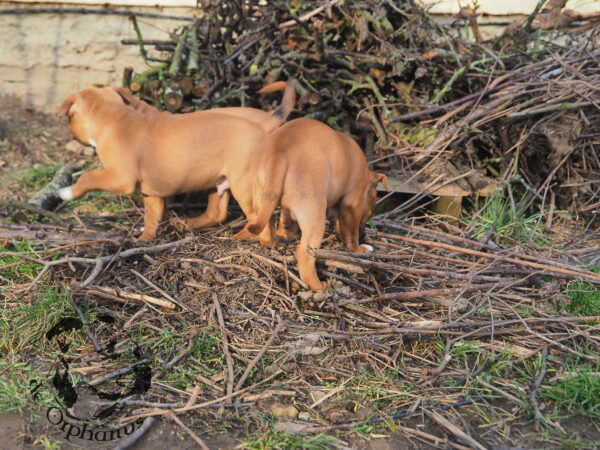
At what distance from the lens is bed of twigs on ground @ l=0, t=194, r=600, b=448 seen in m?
2.68

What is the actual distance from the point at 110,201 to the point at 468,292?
333cm

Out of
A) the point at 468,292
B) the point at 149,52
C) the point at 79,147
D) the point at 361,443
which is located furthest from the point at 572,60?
the point at 79,147

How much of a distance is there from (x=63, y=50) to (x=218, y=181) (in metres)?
3.89

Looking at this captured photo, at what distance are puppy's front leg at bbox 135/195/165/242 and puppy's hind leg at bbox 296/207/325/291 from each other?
135 centimetres

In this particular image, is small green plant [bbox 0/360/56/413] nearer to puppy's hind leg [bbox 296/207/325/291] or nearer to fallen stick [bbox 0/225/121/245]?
fallen stick [bbox 0/225/121/245]

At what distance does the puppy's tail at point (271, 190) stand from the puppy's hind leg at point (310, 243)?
0.21 m

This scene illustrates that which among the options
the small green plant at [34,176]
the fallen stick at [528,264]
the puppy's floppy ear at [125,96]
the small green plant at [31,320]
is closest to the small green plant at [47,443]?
the small green plant at [31,320]

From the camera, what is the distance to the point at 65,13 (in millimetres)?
6777

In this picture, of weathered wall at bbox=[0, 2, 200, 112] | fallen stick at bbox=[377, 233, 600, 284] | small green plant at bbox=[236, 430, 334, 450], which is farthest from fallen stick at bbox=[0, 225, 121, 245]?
weathered wall at bbox=[0, 2, 200, 112]

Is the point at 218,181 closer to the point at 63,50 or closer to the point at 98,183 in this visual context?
the point at 98,183

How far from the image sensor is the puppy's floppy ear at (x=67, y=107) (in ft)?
13.4

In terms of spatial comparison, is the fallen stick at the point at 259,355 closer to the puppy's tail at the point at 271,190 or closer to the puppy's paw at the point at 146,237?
the puppy's tail at the point at 271,190

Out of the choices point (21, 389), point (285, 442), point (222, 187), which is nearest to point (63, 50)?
point (222, 187)

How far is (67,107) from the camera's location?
4.12 m
